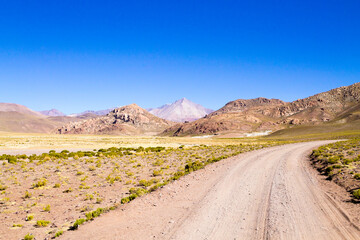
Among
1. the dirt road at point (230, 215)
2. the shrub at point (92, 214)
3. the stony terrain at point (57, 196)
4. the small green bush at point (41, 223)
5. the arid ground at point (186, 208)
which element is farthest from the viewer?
the shrub at point (92, 214)

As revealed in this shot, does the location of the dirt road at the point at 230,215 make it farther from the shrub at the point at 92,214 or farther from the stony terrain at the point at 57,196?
the stony terrain at the point at 57,196

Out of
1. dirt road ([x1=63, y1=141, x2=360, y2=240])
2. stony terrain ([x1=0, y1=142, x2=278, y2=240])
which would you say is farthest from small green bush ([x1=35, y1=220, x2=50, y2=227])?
dirt road ([x1=63, y1=141, x2=360, y2=240])

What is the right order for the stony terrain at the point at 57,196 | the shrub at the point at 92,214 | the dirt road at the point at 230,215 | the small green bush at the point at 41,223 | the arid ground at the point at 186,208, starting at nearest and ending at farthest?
the dirt road at the point at 230,215
the arid ground at the point at 186,208
the small green bush at the point at 41,223
the stony terrain at the point at 57,196
the shrub at the point at 92,214

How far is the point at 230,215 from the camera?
34.2 feet

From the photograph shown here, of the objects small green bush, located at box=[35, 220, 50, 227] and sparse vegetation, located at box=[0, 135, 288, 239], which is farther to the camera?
sparse vegetation, located at box=[0, 135, 288, 239]

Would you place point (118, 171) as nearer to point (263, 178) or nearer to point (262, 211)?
point (263, 178)

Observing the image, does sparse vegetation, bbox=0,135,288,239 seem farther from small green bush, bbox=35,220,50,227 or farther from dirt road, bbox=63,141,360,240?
dirt road, bbox=63,141,360,240

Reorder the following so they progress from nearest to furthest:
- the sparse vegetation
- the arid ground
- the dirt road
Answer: the dirt road, the arid ground, the sparse vegetation

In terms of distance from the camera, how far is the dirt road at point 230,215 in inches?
345

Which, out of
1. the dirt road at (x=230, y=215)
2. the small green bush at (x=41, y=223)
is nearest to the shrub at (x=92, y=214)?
the dirt road at (x=230, y=215)

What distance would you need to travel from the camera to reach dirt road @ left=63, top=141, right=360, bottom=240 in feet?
28.8

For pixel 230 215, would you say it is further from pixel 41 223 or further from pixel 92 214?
pixel 41 223

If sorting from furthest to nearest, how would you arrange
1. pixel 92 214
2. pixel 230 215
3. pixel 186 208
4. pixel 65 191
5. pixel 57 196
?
pixel 65 191
pixel 57 196
pixel 186 208
pixel 92 214
pixel 230 215

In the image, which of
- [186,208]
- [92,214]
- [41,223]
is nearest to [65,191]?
[41,223]
